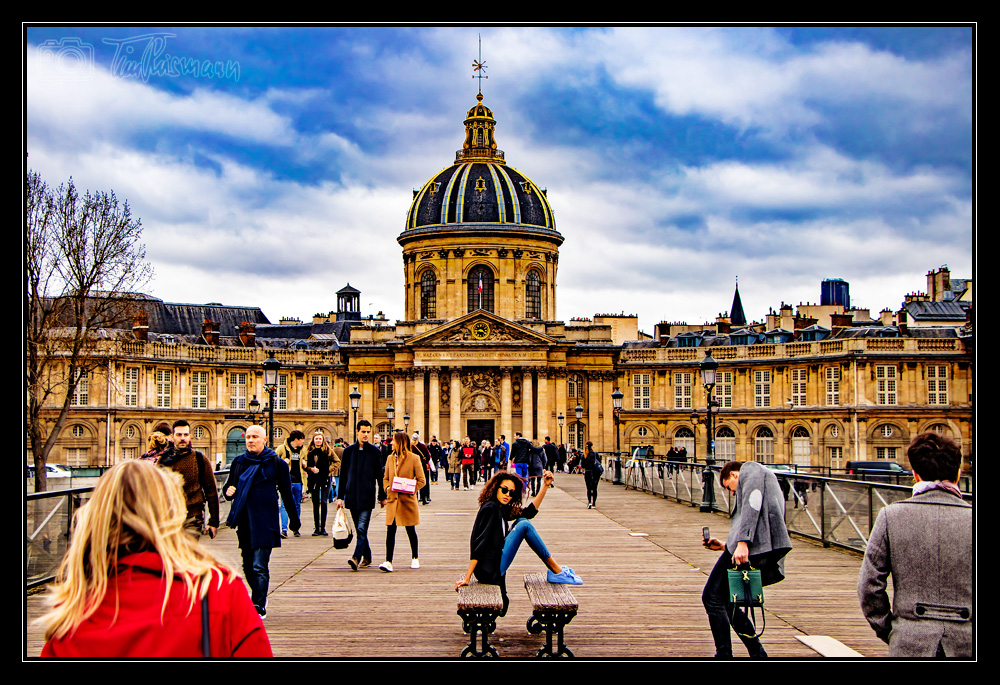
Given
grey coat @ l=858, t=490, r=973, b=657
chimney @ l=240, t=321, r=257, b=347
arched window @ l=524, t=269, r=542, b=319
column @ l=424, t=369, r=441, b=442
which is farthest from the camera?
arched window @ l=524, t=269, r=542, b=319

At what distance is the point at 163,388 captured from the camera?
67375 mm

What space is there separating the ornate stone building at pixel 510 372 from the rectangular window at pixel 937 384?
0.13m

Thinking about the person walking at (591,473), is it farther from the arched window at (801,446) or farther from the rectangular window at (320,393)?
the rectangular window at (320,393)

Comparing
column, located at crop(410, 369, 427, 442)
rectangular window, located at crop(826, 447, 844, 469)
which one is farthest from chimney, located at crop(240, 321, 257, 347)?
rectangular window, located at crop(826, 447, 844, 469)

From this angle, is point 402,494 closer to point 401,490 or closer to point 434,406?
point 401,490

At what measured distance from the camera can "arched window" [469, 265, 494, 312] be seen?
75375 mm

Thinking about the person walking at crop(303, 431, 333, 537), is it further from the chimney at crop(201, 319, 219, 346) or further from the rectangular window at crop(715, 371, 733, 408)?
the rectangular window at crop(715, 371, 733, 408)

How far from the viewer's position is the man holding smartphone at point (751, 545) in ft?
27.3

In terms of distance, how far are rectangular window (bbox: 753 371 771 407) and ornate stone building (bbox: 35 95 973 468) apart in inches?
4.2

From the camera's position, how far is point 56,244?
38.6 metres

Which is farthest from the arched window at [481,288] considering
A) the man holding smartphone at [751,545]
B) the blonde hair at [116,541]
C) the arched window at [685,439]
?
the blonde hair at [116,541]

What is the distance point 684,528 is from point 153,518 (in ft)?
58.2
